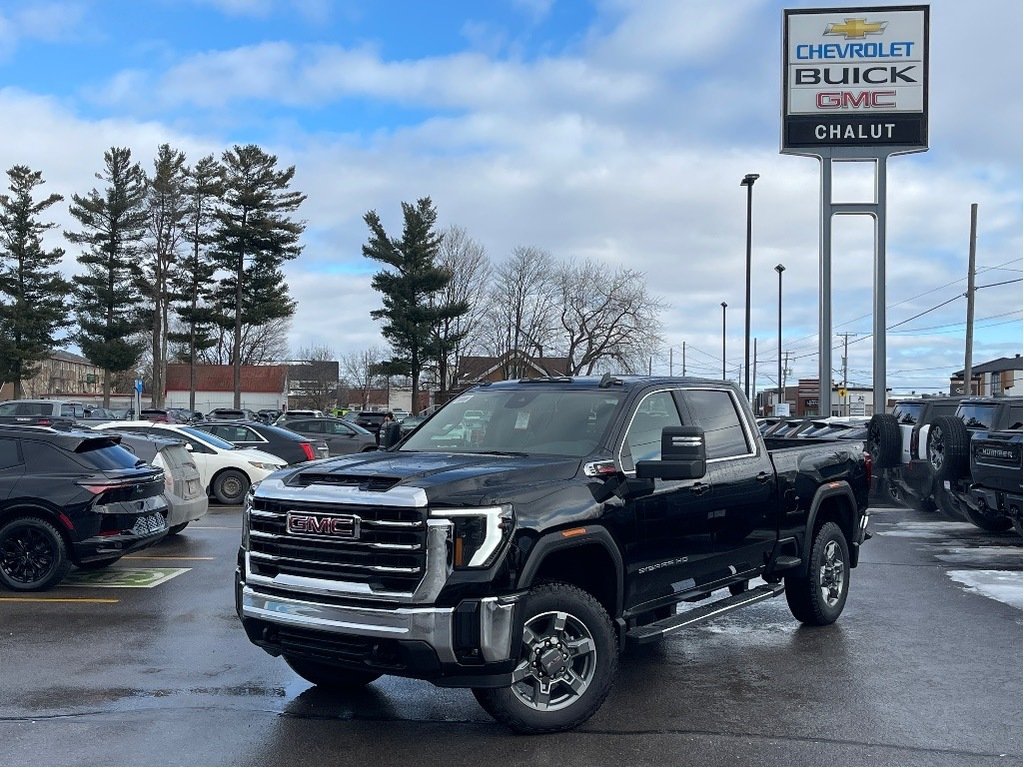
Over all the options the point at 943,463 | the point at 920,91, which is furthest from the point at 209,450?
the point at 920,91

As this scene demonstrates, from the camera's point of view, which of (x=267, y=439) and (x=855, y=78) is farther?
(x=855, y=78)

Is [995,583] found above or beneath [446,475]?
beneath

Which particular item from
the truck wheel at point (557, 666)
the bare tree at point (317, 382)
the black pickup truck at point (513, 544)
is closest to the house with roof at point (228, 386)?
the bare tree at point (317, 382)

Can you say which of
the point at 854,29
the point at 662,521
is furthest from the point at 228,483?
the point at 854,29

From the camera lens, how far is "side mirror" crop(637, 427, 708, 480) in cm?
569

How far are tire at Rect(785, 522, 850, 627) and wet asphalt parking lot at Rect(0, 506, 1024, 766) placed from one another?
148mm

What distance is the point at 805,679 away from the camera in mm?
6559

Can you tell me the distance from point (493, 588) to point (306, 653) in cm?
109

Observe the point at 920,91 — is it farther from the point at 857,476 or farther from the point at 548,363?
the point at 548,363

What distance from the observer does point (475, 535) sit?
194 inches

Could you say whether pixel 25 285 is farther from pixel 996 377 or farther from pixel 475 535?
pixel 996 377

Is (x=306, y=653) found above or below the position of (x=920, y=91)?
below

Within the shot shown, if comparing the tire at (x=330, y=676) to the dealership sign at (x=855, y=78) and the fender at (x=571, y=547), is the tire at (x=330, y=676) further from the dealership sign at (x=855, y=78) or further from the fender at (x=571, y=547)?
the dealership sign at (x=855, y=78)

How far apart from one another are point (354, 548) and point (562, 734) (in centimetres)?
153
